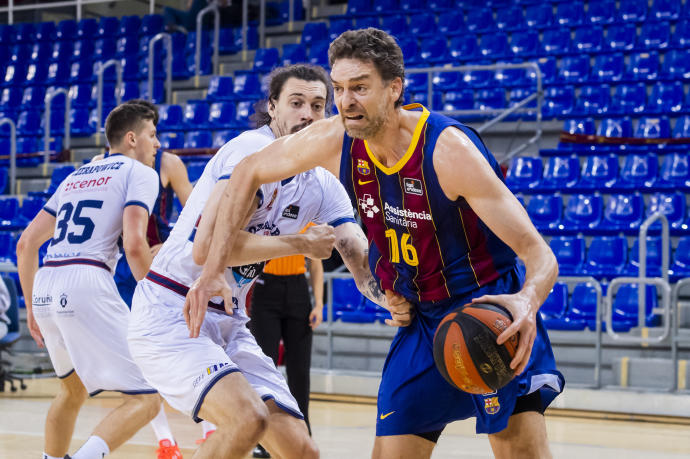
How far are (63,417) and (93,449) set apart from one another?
38cm

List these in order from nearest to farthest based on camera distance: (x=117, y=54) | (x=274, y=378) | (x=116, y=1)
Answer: (x=274, y=378), (x=117, y=54), (x=116, y=1)

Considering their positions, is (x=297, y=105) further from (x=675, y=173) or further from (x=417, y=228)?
(x=675, y=173)

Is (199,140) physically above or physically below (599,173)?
above

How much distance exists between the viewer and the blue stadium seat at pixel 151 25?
15.6 m

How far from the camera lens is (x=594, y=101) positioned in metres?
10.8

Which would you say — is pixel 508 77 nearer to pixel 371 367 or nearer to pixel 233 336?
pixel 371 367

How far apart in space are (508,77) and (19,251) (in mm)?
7811

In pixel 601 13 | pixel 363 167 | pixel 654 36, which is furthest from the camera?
pixel 601 13

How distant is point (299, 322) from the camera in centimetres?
598

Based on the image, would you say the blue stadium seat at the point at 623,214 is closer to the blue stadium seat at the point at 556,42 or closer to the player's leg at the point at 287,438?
the blue stadium seat at the point at 556,42

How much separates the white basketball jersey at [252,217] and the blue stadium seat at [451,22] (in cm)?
961

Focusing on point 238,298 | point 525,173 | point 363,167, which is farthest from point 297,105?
point 525,173

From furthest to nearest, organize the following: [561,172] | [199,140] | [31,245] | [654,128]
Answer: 1. [199,140]
2. [654,128]
3. [561,172]
4. [31,245]

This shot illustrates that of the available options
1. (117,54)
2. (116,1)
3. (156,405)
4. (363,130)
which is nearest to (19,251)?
(156,405)
